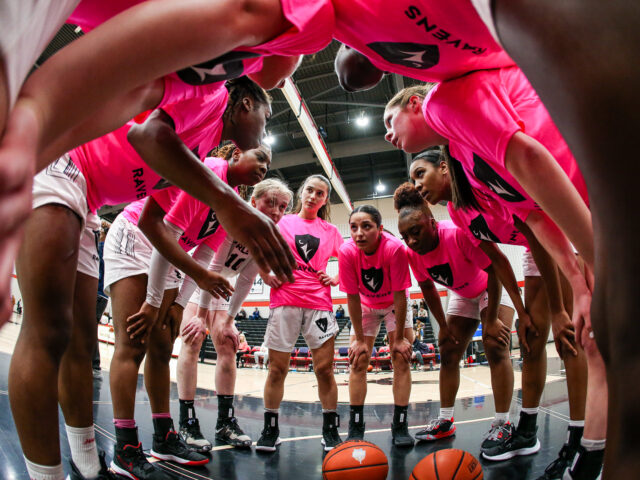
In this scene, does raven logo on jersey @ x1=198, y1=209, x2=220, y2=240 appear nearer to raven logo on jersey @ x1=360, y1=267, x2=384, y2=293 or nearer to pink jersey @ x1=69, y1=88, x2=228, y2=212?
pink jersey @ x1=69, y1=88, x2=228, y2=212

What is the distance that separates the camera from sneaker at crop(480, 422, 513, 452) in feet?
7.90

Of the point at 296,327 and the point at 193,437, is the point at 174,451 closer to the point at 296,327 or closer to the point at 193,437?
the point at 193,437

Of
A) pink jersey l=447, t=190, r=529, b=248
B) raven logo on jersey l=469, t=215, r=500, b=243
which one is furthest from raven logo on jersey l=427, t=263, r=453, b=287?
raven logo on jersey l=469, t=215, r=500, b=243

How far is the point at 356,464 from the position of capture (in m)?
1.82

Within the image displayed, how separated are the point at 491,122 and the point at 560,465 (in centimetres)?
183

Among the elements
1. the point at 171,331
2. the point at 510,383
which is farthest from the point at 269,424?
the point at 510,383

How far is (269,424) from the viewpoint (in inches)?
107

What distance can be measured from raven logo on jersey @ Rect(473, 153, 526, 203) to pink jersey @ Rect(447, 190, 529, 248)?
0.47 metres

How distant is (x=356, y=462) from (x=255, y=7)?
1.87 metres

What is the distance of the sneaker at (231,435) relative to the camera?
2.65 meters

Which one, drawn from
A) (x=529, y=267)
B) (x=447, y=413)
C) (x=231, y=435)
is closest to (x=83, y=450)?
(x=231, y=435)

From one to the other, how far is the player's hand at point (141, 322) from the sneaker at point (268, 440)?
1.13m

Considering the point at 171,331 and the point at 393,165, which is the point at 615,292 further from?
the point at 393,165

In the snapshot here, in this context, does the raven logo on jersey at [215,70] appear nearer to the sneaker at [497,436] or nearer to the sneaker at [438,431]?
the sneaker at [497,436]
